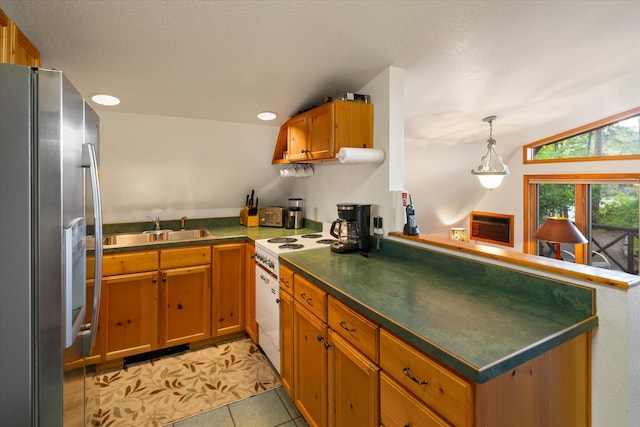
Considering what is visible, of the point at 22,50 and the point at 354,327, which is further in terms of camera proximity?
Answer: the point at 22,50

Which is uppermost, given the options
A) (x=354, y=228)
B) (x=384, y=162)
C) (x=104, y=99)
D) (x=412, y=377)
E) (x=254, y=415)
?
(x=104, y=99)

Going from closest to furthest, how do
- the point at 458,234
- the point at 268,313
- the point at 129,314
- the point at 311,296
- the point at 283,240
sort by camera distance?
the point at 311,296
the point at 268,313
the point at 129,314
the point at 283,240
the point at 458,234

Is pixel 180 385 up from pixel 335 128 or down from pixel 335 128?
down

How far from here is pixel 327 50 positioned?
70.2 inches

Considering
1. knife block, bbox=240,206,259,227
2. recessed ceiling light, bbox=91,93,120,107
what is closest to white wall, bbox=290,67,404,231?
knife block, bbox=240,206,259,227

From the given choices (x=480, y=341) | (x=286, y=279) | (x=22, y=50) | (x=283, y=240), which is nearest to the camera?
(x=480, y=341)

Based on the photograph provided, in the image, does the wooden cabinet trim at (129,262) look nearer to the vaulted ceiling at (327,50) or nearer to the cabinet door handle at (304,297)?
the vaulted ceiling at (327,50)

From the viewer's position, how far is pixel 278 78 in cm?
212

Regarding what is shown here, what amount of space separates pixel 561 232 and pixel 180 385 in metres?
3.25

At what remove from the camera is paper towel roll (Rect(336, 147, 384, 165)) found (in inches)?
76.4

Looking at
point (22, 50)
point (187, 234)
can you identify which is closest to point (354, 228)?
point (187, 234)

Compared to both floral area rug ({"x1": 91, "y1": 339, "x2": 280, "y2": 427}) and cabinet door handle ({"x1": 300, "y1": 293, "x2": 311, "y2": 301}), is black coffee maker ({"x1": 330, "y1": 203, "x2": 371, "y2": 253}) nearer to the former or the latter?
cabinet door handle ({"x1": 300, "y1": 293, "x2": 311, "y2": 301})

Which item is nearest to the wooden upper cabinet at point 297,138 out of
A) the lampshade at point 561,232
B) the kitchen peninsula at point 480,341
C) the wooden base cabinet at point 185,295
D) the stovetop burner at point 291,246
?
the stovetop burner at point 291,246

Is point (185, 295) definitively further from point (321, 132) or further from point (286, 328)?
point (321, 132)
